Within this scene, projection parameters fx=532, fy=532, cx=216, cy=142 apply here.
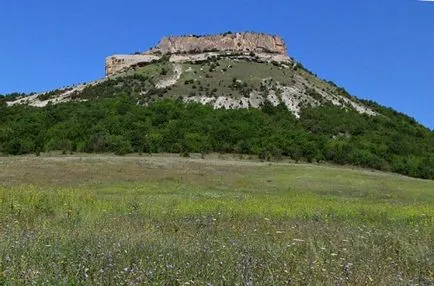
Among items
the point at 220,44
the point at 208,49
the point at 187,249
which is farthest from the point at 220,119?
the point at 187,249

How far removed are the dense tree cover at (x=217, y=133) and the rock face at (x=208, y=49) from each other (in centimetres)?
3548

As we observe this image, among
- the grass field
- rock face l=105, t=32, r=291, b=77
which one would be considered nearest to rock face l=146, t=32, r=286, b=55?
rock face l=105, t=32, r=291, b=77

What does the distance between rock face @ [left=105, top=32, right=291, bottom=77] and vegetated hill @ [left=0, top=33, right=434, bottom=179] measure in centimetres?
807

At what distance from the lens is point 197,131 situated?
76.2m

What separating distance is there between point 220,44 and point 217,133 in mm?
67600

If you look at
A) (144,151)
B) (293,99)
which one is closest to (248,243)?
(144,151)

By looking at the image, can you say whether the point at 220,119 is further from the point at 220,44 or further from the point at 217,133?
the point at 220,44

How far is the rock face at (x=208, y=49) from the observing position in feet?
408

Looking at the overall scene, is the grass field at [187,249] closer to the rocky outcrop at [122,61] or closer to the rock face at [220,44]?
the rocky outcrop at [122,61]

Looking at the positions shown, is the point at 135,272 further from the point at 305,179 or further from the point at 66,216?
the point at 305,179

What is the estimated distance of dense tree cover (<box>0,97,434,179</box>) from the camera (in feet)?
225

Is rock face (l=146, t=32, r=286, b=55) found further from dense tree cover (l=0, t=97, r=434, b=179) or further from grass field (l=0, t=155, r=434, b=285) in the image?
grass field (l=0, t=155, r=434, b=285)

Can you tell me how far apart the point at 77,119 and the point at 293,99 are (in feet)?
123

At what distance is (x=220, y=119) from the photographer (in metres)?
82.1
